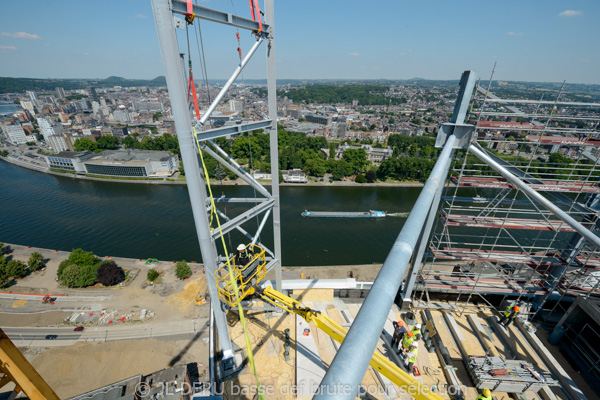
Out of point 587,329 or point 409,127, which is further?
point 409,127

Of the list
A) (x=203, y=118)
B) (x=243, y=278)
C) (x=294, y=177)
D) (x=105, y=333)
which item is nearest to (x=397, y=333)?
(x=243, y=278)

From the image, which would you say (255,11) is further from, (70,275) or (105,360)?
(70,275)

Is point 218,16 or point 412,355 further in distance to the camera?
point 412,355

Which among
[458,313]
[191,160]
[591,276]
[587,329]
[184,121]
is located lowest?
[458,313]

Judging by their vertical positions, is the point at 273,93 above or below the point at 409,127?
above

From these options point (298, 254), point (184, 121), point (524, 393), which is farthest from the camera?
point (298, 254)

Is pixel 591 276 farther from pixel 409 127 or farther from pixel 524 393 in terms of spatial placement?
pixel 409 127

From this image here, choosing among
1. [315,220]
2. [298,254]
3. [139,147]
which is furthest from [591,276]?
[139,147]
